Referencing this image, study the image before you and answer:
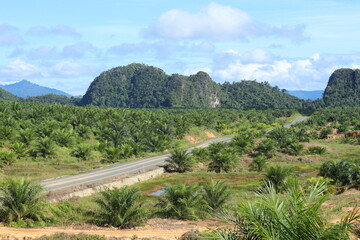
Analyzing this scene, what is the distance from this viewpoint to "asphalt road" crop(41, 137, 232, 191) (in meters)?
25.6

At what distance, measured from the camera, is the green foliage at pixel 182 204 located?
17750 millimetres

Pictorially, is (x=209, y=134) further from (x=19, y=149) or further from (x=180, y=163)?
(x=19, y=149)

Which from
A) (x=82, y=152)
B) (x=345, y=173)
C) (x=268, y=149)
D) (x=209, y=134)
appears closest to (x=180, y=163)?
(x=82, y=152)

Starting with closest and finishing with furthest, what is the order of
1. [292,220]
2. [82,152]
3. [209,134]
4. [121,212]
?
[292,220] → [121,212] → [82,152] → [209,134]

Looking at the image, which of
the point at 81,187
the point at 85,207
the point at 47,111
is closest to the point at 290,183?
the point at 85,207

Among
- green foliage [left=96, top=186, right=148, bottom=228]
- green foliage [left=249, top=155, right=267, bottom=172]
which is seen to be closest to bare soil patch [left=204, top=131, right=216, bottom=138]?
green foliage [left=249, top=155, right=267, bottom=172]

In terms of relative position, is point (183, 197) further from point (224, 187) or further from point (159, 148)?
point (159, 148)

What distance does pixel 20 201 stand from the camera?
50.5ft

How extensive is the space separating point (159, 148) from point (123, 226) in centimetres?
3190

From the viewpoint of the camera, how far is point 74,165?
34750 millimetres

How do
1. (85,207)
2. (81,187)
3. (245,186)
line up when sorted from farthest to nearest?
(245,186)
(81,187)
(85,207)

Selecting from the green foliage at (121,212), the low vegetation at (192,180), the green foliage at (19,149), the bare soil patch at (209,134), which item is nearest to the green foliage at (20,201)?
the low vegetation at (192,180)

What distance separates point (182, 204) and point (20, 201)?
7486 mm

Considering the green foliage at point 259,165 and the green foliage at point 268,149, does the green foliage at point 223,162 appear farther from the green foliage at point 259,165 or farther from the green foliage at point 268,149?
the green foliage at point 268,149
